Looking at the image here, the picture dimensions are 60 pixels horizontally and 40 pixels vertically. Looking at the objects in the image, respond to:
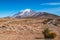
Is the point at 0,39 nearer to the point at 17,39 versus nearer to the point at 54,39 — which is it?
the point at 17,39

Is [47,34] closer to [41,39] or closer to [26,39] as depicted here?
[41,39]

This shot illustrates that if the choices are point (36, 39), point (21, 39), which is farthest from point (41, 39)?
point (21, 39)

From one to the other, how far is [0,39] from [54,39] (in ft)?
22.9

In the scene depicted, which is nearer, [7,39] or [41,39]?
[7,39]

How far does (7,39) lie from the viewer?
27.2m

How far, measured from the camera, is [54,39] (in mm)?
28422

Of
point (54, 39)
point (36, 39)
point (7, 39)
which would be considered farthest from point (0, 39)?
point (54, 39)

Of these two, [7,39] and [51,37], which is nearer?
[7,39]

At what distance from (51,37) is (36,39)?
85.2 inches

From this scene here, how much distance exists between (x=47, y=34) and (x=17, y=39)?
16.2ft

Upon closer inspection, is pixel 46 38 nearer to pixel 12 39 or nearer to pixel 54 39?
pixel 54 39

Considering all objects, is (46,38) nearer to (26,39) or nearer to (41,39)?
(41,39)

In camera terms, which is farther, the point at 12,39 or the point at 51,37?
the point at 51,37

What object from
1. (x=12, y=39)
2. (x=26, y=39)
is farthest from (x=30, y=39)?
(x=12, y=39)
